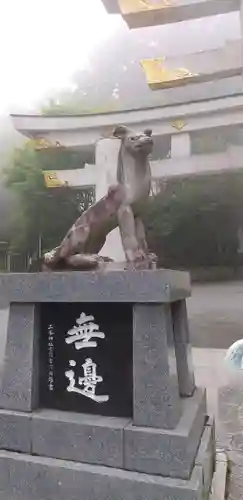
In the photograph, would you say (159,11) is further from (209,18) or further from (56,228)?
(56,228)

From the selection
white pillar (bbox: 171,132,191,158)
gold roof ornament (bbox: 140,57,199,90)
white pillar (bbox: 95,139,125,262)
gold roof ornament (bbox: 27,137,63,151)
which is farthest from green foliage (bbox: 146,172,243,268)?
gold roof ornament (bbox: 27,137,63,151)

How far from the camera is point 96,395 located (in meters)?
1.25

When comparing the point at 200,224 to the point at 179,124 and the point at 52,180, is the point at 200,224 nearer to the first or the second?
the point at 179,124

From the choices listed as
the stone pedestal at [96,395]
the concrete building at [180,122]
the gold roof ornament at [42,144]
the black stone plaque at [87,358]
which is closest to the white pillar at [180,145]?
the concrete building at [180,122]

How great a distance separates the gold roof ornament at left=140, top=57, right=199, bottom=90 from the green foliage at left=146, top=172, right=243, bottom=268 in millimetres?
1070

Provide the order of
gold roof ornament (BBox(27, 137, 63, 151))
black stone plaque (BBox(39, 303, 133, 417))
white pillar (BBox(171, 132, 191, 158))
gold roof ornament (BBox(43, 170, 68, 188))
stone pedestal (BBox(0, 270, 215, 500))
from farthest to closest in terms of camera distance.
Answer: gold roof ornament (BBox(27, 137, 63, 151)) → gold roof ornament (BBox(43, 170, 68, 188)) → white pillar (BBox(171, 132, 191, 158)) → black stone plaque (BBox(39, 303, 133, 417)) → stone pedestal (BBox(0, 270, 215, 500))

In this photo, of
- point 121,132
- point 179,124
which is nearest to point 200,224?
point 179,124

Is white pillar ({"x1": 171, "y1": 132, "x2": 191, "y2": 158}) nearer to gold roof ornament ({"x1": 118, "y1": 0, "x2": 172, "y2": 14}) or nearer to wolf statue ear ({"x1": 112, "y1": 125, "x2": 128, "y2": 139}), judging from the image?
gold roof ornament ({"x1": 118, "y1": 0, "x2": 172, "y2": 14})

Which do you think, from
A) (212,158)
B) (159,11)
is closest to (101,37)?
(159,11)

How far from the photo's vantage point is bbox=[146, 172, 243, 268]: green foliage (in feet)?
12.4

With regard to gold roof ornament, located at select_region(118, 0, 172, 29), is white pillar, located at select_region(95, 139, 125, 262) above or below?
below

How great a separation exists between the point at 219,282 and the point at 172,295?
8.79 feet

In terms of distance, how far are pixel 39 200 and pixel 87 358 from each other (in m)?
3.24

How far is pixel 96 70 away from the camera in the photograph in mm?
4527
